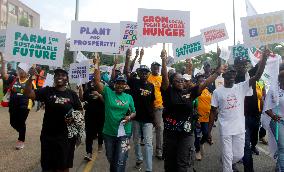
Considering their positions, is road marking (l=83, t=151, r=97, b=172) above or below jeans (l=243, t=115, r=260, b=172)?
below

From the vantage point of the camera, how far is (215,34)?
11.6 meters

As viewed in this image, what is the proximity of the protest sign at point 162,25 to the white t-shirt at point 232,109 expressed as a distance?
2.22 m

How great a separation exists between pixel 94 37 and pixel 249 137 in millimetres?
4064

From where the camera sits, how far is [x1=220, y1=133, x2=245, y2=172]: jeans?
6382 mm

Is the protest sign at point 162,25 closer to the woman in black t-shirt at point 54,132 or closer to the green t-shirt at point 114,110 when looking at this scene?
the green t-shirt at point 114,110

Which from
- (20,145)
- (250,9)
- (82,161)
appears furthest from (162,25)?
(20,145)

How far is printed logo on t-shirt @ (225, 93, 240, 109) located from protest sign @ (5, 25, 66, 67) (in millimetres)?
2986

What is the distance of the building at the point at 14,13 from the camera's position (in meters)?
72.7

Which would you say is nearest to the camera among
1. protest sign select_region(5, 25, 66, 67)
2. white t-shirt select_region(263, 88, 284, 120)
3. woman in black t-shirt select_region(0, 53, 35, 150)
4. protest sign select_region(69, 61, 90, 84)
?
white t-shirt select_region(263, 88, 284, 120)

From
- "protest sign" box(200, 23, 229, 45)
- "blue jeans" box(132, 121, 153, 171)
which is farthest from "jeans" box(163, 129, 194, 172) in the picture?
"protest sign" box(200, 23, 229, 45)

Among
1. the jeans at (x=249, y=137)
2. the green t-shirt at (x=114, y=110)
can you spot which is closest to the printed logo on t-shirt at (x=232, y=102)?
the jeans at (x=249, y=137)

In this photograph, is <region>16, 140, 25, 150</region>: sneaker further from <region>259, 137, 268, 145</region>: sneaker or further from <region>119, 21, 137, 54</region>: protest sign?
<region>259, 137, 268, 145</region>: sneaker

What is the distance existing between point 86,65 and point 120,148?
2.95 meters

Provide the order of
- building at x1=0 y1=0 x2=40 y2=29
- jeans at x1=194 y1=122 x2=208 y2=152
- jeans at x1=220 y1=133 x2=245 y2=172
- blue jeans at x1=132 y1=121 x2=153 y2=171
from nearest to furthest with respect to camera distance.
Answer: jeans at x1=220 y1=133 x2=245 y2=172, blue jeans at x1=132 y1=121 x2=153 y2=171, jeans at x1=194 y1=122 x2=208 y2=152, building at x1=0 y1=0 x2=40 y2=29
